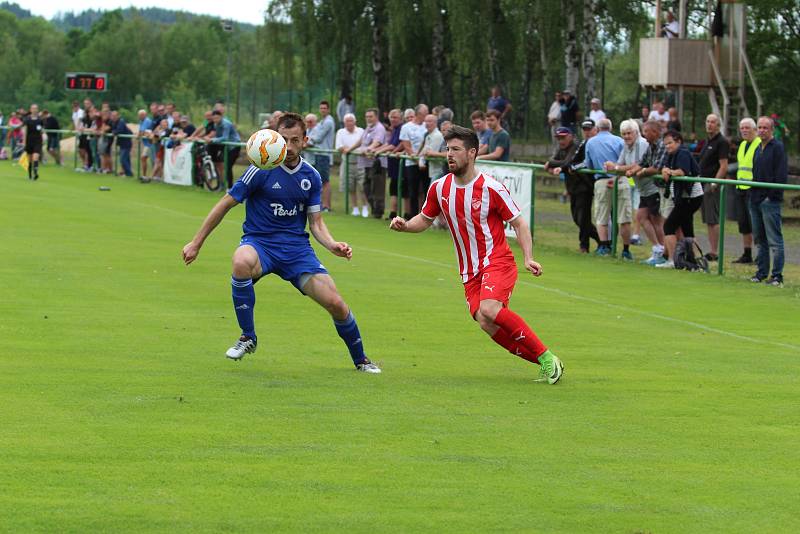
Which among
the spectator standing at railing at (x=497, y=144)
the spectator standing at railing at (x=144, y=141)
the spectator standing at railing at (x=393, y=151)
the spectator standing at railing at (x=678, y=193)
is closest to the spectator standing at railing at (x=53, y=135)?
the spectator standing at railing at (x=144, y=141)

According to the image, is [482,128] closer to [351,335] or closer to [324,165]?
[324,165]

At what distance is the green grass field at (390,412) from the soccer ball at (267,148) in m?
1.52

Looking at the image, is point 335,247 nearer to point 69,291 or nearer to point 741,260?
point 69,291

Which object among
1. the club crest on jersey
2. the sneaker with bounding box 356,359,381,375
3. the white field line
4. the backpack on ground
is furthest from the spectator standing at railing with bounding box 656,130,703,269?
the club crest on jersey

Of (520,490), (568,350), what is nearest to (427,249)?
(568,350)

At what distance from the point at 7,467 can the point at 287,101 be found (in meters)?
51.7

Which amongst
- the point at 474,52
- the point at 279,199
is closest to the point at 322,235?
the point at 279,199

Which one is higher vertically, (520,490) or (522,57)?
(522,57)

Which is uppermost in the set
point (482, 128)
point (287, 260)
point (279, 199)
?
point (482, 128)

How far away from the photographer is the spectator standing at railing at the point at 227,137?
3272 centimetres

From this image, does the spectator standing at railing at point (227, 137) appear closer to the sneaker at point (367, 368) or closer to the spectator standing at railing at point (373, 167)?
the spectator standing at railing at point (373, 167)

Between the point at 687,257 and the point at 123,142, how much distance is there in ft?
78.4

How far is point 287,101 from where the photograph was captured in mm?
58250

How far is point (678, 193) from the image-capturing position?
19.0m
